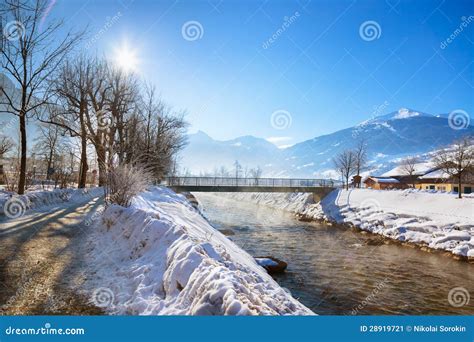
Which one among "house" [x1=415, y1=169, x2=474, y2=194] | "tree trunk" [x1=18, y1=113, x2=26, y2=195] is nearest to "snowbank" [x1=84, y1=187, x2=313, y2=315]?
"tree trunk" [x1=18, y1=113, x2=26, y2=195]

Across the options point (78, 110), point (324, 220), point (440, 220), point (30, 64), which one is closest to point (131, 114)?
point (78, 110)

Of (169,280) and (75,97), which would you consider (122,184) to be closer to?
(169,280)

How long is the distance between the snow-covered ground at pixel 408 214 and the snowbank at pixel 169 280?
16973 mm

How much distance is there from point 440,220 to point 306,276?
52.1 ft

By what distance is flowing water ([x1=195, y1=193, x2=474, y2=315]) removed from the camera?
368 inches

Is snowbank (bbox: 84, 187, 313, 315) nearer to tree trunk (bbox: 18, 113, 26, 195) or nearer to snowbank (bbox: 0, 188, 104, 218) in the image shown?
snowbank (bbox: 0, 188, 104, 218)

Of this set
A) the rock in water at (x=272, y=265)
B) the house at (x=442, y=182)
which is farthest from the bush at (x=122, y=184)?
the house at (x=442, y=182)

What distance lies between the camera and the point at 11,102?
44.0 feet

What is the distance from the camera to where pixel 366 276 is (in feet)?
→ 40.8

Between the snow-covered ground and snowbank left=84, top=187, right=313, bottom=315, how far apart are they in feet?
55.7

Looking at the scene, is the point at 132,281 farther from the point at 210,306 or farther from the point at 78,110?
the point at 78,110

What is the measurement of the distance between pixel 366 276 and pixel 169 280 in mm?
10479

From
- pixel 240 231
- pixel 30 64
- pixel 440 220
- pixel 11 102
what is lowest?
pixel 240 231

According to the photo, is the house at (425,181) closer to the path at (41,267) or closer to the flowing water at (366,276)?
the flowing water at (366,276)
